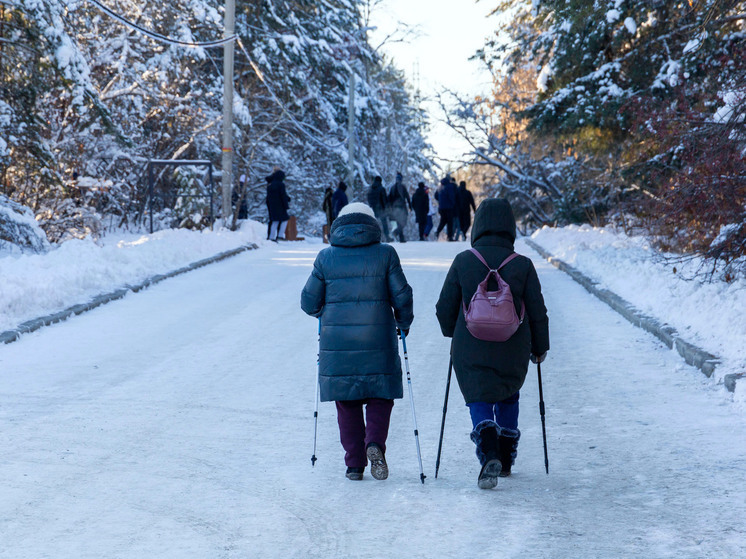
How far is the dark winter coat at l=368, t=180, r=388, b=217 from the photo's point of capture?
31016mm

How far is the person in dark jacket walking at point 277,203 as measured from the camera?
2966 centimetres

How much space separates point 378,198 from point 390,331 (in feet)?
83.3

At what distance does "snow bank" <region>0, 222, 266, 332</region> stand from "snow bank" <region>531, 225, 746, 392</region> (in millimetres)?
7339

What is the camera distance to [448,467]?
6.38 metres

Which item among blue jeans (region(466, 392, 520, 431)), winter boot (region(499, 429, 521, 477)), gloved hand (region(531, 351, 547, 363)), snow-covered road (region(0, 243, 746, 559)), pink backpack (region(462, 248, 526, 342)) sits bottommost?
snow-covered road (region(0, 243, 746, 559))

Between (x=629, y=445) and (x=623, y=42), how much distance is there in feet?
46.6

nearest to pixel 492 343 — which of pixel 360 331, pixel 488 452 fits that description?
pixel 488 452

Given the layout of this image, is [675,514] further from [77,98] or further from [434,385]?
[77,98]

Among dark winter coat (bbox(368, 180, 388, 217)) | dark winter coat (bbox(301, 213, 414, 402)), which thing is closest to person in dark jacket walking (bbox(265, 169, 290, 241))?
dark winter coat (bbox(368, 180, 388, 217))

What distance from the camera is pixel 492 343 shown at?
590cm

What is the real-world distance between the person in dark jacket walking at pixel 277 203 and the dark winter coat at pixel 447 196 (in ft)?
16.2

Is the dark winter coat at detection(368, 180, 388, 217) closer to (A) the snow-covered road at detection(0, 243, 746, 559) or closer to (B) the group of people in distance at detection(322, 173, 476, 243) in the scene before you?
(B) the group of people in distance at detection(322, 173, 476, 243)

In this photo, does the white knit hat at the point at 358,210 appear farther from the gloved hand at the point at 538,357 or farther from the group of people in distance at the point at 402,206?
the group of people in distance at the point at 402,206

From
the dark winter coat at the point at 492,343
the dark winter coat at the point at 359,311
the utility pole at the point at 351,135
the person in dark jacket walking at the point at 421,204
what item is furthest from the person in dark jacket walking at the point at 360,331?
the utility pole at the point at 351,135
